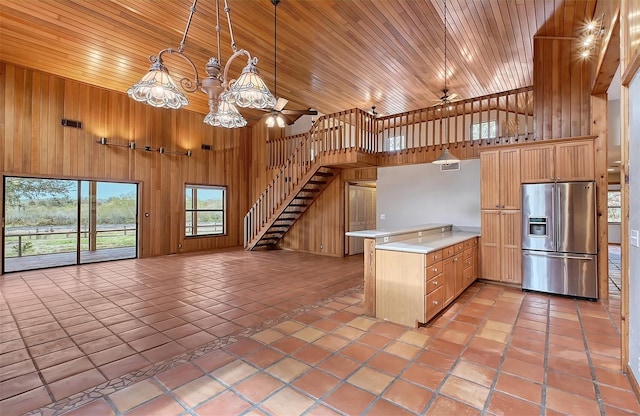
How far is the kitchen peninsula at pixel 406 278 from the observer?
3438mm

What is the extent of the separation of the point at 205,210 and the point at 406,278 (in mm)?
7668

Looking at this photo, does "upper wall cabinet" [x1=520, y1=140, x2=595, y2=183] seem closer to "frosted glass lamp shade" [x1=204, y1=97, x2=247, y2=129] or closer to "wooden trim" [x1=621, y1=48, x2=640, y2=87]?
"wooden trim" [x1=621, y1=48, x2=640, y2=87]

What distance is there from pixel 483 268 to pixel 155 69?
5.69 meters

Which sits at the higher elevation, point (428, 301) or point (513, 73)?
point (513, 73)

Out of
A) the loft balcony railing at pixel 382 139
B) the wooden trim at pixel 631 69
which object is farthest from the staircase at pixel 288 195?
the wooden trim at pixel 631 69

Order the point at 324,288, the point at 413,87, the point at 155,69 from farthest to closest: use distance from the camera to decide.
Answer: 1. the point at 413,87
2. the point at 324,288
3. the point at 155,69

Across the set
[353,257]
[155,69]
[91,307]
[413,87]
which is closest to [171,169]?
[91,307]

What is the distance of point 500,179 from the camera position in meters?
5.24

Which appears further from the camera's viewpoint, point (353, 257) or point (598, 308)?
point (353, 257)

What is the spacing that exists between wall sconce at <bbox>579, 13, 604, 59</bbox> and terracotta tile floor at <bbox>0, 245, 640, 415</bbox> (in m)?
3.60

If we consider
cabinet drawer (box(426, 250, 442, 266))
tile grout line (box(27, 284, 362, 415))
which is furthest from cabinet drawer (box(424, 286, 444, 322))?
tile grout line (box(27, 284, 362, 415))

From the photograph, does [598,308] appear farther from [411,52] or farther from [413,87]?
[413,87]

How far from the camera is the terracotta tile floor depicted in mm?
2111

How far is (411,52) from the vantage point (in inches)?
229
